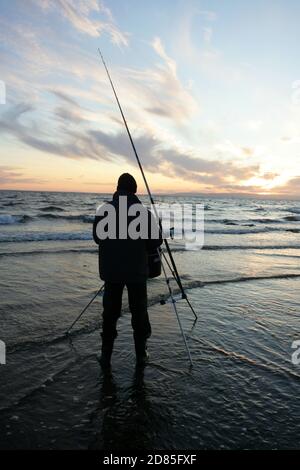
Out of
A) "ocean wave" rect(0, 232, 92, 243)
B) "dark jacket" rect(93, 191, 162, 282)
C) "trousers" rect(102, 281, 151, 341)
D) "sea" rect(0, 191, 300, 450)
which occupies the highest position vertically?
"dark jacket" rect(93, 191, 162, 282)

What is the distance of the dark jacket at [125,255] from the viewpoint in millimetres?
4207

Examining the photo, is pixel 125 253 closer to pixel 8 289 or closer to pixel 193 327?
pixel 193 327

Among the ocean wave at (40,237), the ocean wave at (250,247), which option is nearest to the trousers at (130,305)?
the ocean wave at (250,247)

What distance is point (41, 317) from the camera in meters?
6.63

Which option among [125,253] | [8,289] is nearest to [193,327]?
[125,253]

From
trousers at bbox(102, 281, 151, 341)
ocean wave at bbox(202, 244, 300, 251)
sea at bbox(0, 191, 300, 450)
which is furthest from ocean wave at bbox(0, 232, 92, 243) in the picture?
trousers at bbox(102, 281, 151, 341)

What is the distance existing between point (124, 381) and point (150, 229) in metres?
1.88

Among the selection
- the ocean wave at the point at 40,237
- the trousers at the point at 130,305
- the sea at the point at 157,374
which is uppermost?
the trousers at the point at 130,305

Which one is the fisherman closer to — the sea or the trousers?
the trousers

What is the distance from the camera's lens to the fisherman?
13.7ft

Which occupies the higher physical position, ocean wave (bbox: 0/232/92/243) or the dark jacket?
the dark jacket

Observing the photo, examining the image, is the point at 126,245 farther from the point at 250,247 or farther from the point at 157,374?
the point at 250,247

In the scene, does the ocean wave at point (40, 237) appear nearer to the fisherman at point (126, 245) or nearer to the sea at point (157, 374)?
the sea at point (157, 374)

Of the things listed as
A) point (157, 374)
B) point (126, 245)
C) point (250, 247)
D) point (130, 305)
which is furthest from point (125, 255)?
point (250, 247)
